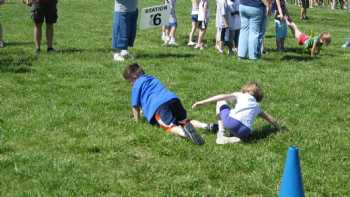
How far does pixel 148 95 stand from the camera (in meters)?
7.51

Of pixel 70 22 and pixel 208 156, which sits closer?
pixel 208 156

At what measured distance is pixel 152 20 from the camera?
13.1 meters

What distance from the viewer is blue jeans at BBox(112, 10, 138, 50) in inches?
465

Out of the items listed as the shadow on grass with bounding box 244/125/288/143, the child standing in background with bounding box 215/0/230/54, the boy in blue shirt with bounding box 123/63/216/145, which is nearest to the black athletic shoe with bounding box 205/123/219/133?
the boy in blue shirt with bounding box 123/63/216/145

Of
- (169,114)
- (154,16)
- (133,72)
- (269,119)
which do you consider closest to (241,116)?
(269,119)

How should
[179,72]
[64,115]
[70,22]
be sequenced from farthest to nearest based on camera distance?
1. [70,22]
2. [179,72]
3. [64,115]

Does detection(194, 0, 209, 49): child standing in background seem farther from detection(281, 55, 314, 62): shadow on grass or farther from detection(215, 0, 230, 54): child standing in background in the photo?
detection(281, 55, 314, 62): shadow on grass

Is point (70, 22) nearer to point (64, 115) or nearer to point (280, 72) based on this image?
point (280, 72)

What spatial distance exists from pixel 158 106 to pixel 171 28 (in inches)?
299

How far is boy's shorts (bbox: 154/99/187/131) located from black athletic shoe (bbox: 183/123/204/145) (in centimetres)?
41

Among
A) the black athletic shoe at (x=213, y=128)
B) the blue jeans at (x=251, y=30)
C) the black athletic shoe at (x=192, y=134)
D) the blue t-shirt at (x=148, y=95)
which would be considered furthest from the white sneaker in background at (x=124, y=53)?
the black athletic shoe at (x=192, y=134)

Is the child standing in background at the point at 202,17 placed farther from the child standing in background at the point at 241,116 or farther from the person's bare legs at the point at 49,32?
the child standing in background at the point at 241,116

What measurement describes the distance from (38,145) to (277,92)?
418 centimetres

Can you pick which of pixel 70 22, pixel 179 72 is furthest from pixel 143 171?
pixel 70 22
